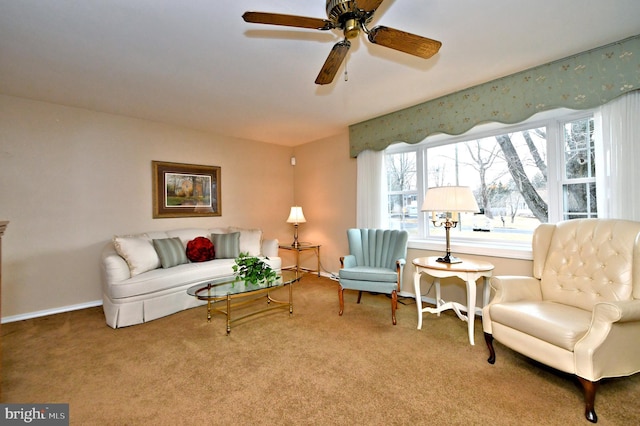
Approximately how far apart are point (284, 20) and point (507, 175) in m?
2.85

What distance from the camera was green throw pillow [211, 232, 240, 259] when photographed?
13.4ft

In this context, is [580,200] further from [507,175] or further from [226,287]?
[226,287]

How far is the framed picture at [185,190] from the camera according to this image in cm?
415

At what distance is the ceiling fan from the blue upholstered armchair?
2080mm

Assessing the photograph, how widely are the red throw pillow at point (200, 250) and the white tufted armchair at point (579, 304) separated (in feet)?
10.6

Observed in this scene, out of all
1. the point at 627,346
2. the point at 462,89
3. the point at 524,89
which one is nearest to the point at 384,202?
the point at 462,89

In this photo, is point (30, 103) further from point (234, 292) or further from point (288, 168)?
point (288, 168)

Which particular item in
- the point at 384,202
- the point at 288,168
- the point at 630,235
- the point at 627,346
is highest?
the point at 288,168

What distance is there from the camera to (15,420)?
5.38 feet

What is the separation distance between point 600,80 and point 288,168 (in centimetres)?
436

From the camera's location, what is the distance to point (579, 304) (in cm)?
211

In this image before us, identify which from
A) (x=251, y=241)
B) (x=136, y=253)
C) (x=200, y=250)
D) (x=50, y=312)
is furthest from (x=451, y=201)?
(x=50, y=312)

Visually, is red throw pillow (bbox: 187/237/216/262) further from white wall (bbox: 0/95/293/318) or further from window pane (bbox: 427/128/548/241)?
window pane (bbox: 427/128/548/241)

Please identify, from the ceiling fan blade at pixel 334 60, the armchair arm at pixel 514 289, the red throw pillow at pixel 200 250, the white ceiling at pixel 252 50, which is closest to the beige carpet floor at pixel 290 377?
the armchair arm at pixel 514 289
